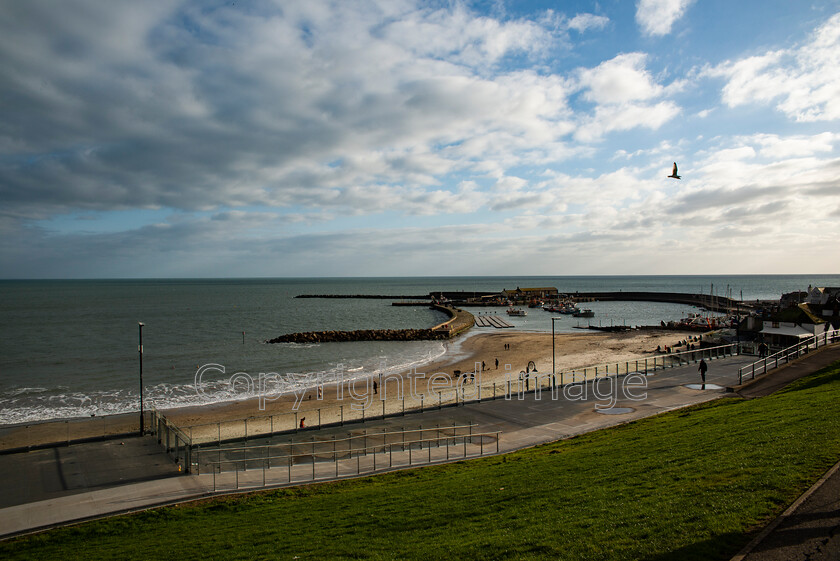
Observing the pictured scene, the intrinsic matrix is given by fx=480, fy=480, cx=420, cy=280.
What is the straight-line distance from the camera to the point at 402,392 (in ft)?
86.7

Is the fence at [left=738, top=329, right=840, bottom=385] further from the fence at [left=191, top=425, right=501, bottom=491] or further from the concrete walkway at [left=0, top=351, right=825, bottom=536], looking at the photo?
the fence at [left=191, top=425, right=501, bottom=491]

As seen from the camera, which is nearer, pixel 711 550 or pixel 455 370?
pixel 711 550

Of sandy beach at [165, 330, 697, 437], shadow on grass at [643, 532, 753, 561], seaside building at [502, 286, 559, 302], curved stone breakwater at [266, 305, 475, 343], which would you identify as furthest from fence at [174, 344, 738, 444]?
seaside building at [502, 286, 559, 302]

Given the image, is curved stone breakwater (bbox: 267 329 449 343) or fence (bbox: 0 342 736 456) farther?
curved stone breakwater (bbox: 267 329 449 343)

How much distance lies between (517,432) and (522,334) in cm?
5146

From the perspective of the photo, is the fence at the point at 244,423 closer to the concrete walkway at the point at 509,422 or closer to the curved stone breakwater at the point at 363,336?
the concrete walkway at the point at 509,422

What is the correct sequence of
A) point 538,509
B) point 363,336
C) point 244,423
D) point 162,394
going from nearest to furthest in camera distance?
point 538,509
point 244,423
point 162,394
point 363,336

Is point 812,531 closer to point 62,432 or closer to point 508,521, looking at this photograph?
point 508,521

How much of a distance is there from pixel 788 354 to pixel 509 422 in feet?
67.1

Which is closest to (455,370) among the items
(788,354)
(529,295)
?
(788,354)

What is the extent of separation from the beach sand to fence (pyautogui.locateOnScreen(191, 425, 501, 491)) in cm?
207

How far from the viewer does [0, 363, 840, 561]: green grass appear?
7777mm

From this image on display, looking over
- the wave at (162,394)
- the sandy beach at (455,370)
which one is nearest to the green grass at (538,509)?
the sandy beach at (455,370)

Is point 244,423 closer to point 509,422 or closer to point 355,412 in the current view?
point 355,412
